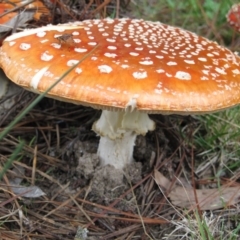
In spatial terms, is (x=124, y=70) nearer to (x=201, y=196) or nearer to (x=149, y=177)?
(x=149, y=177)

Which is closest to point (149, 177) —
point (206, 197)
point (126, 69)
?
point (206, 197)

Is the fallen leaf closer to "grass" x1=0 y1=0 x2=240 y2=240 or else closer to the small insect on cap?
"grass" x1=0 y1=0 x2=240 y2=240

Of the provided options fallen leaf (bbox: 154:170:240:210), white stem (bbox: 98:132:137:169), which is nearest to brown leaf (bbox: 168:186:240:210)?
fallen leaf (bbox: 154:170:240:210)

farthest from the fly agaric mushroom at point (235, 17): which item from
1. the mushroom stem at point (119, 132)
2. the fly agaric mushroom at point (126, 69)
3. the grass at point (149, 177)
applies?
the mushroom stem at point (119, 132)

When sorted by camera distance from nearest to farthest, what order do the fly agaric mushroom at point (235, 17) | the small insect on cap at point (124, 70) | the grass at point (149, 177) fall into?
the small insect on cap at point (124, 70) < the grass at point (149, 177) < the fly agaric mushroom at point (235, 17)

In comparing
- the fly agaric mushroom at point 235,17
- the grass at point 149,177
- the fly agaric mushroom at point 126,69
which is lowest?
the grass at point 149,177

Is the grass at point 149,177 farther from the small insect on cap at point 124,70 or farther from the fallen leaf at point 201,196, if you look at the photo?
the small insect on cap at point 124,70
